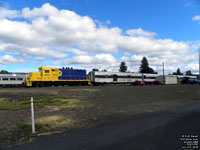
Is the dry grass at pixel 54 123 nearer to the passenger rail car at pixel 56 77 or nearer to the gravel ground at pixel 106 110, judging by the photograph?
the gravel ground at pixel 106 110

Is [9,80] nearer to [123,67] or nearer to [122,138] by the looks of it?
[122,138]

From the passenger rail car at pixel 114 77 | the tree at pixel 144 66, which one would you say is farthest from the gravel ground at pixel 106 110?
the tree at pixel 144 66

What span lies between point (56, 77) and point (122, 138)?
2676cm

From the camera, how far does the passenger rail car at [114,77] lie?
39688mm

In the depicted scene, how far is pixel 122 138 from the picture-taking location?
4.61 m

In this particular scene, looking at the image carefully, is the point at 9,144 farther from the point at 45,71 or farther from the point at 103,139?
the point at 45,71

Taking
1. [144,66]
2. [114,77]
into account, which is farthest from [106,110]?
[144,66]

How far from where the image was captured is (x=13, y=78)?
35.1 metres

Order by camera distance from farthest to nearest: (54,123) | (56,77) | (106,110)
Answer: (56,77)
(106,110)
(54,123)

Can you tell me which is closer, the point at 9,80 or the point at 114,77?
the point at 9,80

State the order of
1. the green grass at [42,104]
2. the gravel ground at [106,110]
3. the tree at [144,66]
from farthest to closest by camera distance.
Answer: the tree at [144,66]
the green grass at [42,104]
the gravel ground at [106,110]

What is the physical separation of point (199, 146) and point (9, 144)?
5.45 m

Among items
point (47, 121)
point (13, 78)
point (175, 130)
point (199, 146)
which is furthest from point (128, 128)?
point (13, 78)

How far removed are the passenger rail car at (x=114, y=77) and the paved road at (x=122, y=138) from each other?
33.7 meters
